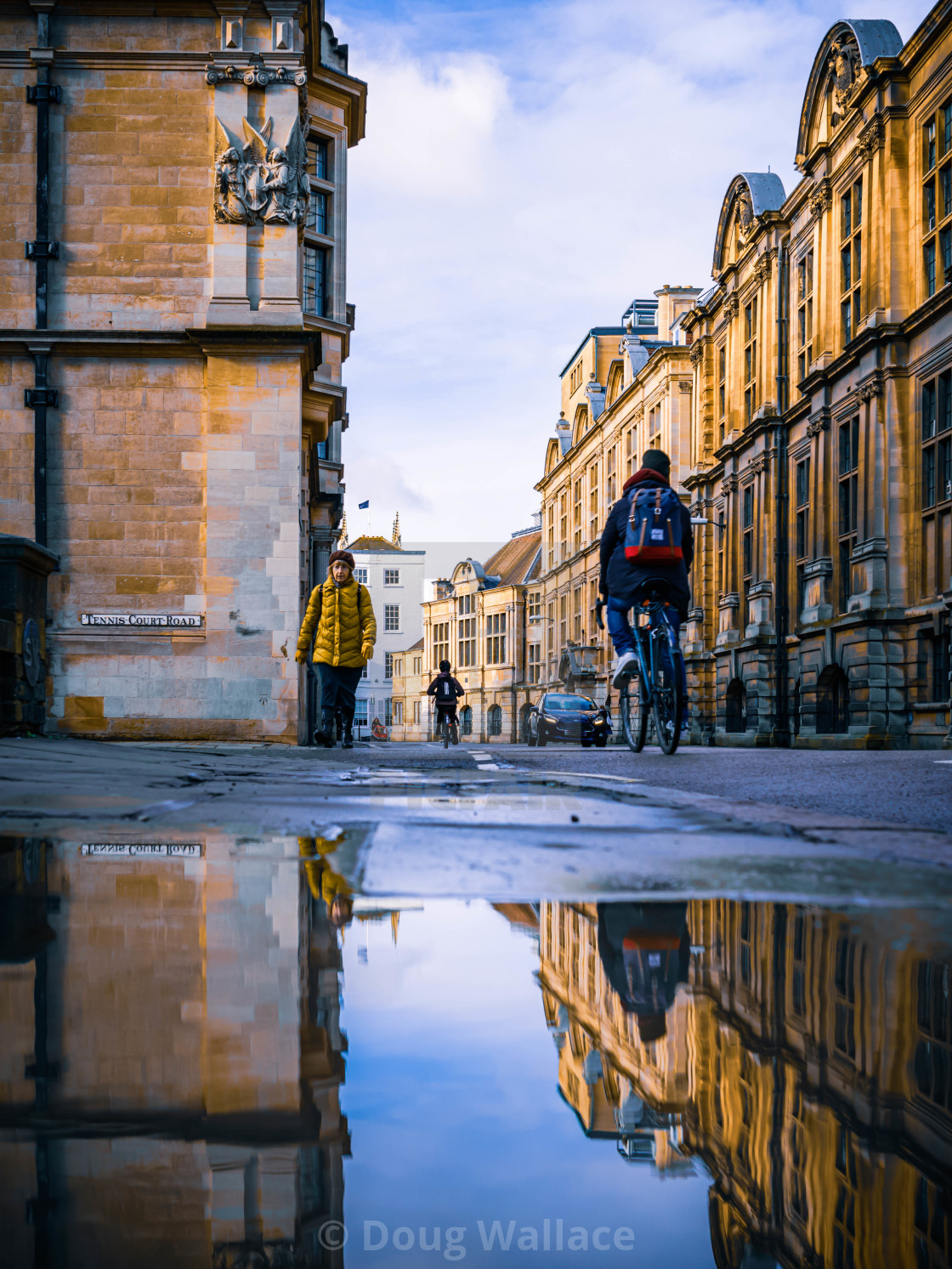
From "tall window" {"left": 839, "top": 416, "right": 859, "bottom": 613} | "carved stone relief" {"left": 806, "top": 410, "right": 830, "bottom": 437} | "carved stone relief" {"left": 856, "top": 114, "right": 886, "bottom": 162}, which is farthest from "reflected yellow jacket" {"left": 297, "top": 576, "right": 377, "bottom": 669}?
"carved stone relief" {"left": 806, "top": 410, "right": 830, "bottom": 437}

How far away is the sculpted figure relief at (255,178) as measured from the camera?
13.0 m

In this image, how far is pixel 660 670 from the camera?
7.79 meters

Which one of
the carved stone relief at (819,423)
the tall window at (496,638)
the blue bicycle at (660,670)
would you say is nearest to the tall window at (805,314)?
the carved stone relief at (819,423)

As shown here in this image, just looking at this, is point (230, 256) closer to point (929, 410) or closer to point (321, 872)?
point (321, 872)

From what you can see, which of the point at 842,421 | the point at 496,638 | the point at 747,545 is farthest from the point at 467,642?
the point at 842,421

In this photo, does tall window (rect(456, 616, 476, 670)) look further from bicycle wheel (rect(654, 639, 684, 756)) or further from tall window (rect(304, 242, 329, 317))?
bicycle wheel (rect(654, 639, 684, 756))

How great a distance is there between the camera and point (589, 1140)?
2.53 ft

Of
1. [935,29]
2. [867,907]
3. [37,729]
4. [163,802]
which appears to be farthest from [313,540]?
[867,907]

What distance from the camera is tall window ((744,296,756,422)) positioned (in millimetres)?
34281

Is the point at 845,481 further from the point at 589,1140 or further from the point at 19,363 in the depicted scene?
the point at 589,1140

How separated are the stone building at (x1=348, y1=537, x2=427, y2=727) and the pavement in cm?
8312

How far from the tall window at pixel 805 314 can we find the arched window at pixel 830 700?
26.5 feet

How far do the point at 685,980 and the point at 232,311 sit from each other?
12.6 meters

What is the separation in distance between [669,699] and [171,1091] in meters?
7.12
